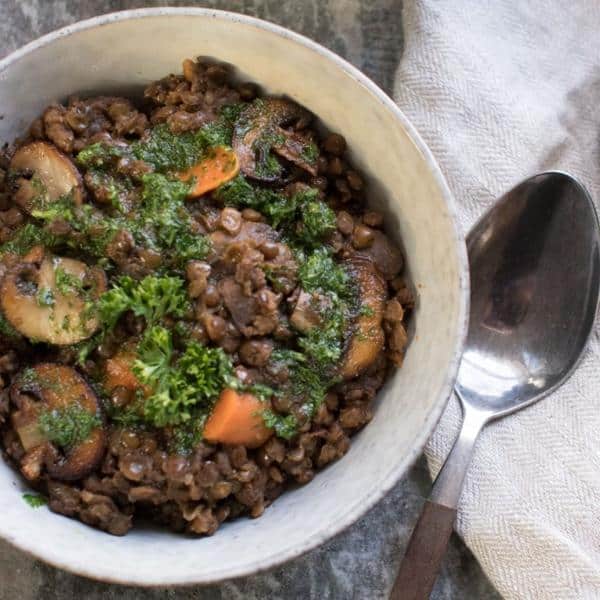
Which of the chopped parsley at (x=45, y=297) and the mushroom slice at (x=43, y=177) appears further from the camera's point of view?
the mushroom slice at (x=43, y=177)

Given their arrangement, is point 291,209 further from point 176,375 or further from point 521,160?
point 521,160

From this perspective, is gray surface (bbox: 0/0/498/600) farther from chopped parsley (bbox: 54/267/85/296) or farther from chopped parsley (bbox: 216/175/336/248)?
chopped parsley (bbox: 54/267/85/296)

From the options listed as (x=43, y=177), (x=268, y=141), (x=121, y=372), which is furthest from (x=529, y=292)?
(x=43, y=177)

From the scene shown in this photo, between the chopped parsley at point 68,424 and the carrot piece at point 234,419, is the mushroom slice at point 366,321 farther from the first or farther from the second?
the chopped parsley at point 68,424

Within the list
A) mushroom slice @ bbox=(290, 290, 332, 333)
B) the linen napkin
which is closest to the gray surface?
the linen napkin

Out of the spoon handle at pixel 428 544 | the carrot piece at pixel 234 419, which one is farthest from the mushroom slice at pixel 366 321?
the spoon handle at pixel 428 544

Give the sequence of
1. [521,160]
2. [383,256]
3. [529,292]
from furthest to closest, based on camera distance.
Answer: [521,160] → [529,292] → [383,256]

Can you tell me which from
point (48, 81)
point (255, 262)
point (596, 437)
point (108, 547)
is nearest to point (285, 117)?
point (255, 262)

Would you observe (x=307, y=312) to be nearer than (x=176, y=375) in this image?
No
